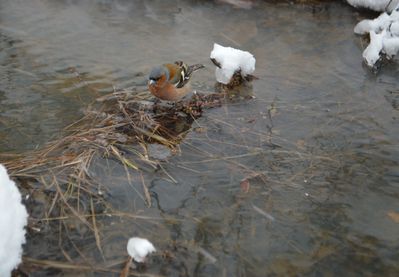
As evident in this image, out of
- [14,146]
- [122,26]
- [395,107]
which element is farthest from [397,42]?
[14,146]

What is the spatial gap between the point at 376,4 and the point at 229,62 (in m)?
3.26

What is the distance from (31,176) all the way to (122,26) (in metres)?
3.63

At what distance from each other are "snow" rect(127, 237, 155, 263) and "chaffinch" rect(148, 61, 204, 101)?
6.57 ft

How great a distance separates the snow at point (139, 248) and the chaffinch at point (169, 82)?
2002 mm

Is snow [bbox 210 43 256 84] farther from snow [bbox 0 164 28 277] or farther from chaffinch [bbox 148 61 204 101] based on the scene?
snow [bbox 0 164 28 277]

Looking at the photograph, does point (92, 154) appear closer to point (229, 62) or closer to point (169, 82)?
point (169, 82)

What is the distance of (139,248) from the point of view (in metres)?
2.88

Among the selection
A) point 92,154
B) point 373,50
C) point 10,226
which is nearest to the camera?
point 10,226

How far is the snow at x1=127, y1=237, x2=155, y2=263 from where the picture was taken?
9.47 feet

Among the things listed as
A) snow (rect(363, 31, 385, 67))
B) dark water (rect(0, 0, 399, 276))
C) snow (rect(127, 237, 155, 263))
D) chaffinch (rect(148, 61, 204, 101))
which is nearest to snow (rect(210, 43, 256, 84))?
dark water (rect(0, 0, 399, 276))

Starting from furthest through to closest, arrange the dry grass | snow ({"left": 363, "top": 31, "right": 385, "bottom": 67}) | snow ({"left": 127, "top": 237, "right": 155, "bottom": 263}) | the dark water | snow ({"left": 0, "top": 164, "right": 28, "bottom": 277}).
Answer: snow ({"left": 363, "top": 31, "right": 385, "bottom": 67}) < the dry grass < the dark water < snow ({"left": 127, "top": 237, "right": 155, "bottom": 263}) < snow ({"left": 0, "top": 164, "right": 28, "bottom": 277})

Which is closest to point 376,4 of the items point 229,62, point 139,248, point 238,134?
point 229,62

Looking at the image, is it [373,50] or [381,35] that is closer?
[373,50]

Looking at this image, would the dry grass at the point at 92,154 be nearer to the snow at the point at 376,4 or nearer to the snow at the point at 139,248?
the snow at the point at 139,248
